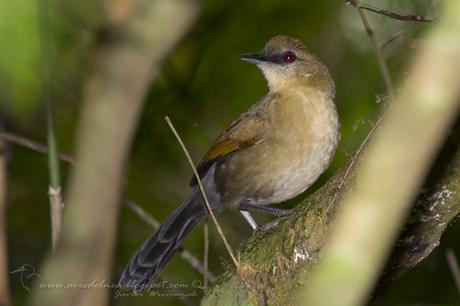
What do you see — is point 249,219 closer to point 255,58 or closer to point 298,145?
point 298,145

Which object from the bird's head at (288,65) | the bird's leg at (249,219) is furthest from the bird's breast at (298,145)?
the bird's head at (288,65)

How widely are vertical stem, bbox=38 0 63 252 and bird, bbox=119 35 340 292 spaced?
71.7 inches

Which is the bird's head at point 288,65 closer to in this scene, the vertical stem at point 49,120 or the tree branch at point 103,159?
the vertical stem at point 49,120

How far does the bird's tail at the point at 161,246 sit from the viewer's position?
462 centimetres

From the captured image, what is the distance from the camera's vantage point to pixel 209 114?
7.08 metres

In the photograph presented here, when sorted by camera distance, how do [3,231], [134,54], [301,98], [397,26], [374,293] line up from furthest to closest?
[397,26]
[301,98]
[374,293]
[3,231]
[134,54]

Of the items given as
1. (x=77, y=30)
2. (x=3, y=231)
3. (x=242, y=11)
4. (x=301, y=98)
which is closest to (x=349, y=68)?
(x=242, y=11)

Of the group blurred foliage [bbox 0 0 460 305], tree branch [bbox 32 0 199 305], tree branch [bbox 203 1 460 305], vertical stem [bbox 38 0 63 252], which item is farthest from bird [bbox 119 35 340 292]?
tree branch [bbox 32 0 199 305]

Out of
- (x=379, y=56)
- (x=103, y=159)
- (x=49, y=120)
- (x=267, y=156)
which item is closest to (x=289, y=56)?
(x=267, y=156)

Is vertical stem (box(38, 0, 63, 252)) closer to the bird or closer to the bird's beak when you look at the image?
the bird

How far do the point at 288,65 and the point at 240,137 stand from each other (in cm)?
75

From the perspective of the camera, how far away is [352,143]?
6125 millimetres

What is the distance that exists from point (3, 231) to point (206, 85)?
13.5 ft

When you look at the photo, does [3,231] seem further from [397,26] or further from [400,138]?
[397,26]
